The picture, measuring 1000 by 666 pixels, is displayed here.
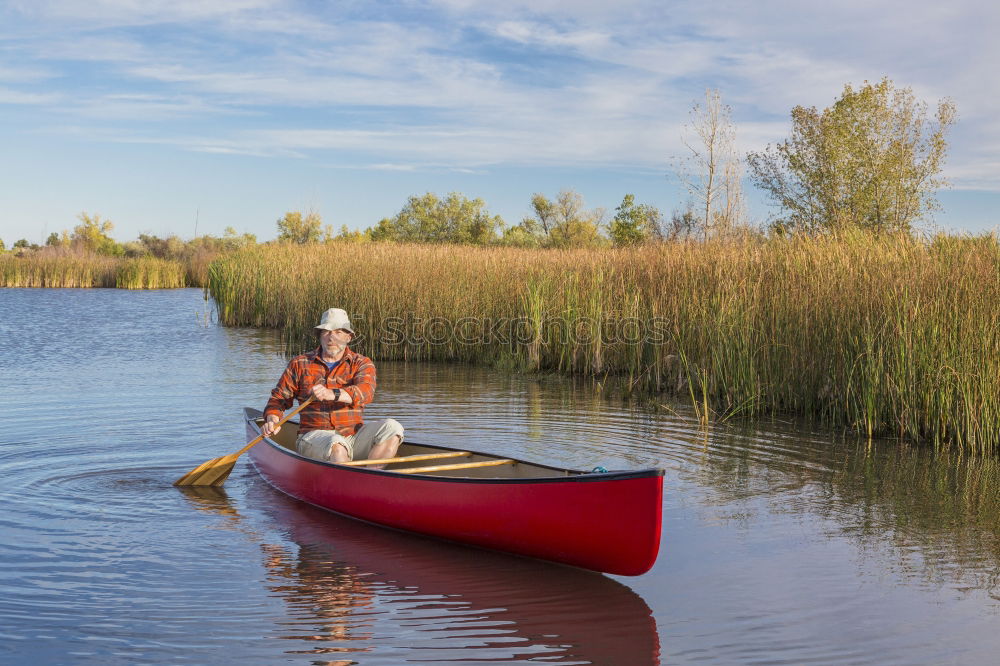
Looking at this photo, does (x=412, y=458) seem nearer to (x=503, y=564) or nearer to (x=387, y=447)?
(x=387, y=447)

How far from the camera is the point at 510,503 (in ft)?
17.3

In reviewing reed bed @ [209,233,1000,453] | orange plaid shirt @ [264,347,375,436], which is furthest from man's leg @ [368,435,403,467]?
reed bed @ [209,233,1000,453]

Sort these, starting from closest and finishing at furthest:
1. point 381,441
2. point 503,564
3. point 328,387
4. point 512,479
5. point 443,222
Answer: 1. point 512,479
2. point 503,564
3. point 381,441
4. point 328,387
5. point 443,222

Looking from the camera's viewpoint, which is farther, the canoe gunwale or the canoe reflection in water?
the canoe gunwale

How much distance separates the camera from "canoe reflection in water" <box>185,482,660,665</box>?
4230 millimetres

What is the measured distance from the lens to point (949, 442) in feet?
A: 27.4

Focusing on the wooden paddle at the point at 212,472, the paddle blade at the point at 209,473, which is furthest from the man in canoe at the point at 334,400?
the paddle blade at the point at 209,473

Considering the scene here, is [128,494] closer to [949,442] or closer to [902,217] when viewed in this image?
[949,442]

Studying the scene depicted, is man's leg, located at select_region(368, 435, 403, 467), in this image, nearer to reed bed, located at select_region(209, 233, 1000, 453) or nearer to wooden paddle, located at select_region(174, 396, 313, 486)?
wooden paddle, located at select_region(174, 396, 313, 486)

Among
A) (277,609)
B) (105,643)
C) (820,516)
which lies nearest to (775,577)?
(820,516)

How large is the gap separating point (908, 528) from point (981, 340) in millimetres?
2528

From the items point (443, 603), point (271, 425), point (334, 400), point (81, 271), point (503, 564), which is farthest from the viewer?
point (81, 271)

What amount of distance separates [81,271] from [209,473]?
36.9m

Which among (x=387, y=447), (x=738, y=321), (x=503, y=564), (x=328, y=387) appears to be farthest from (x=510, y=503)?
(x=738, y=321)
